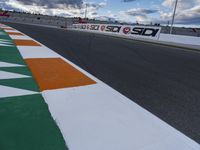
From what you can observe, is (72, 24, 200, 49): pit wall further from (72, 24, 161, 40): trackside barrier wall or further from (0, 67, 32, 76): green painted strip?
(0, 67, 32, 76): green painted strip

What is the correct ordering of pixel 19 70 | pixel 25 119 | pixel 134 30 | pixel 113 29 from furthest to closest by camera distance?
pixel 113 29 < pixel 134 30 < pixel 19 70 < pixel 25 119

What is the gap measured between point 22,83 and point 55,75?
0.98 meters

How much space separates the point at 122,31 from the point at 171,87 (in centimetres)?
1916

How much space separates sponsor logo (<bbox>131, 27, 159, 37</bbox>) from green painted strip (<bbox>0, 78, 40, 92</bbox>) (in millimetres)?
15813

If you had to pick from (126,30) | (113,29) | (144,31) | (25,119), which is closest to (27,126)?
(25,119)

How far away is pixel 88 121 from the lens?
291cm

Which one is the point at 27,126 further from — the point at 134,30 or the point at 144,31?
the point at 134,30

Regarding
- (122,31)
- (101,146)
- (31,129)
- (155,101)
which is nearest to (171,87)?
(155,101)

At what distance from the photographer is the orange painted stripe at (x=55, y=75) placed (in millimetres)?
4443

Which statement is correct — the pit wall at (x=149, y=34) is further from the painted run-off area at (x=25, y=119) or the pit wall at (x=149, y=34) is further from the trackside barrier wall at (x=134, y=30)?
the painted run-off area at (x=25, y=119)

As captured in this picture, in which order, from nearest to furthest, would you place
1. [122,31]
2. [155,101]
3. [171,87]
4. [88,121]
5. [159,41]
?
[88,121]
[155,101]
[171,87]
[159,41]
[122,31]

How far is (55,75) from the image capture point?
16.8ft

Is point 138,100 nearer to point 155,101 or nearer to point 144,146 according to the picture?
point 155,101

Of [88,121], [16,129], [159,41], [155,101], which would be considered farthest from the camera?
[159,41]
